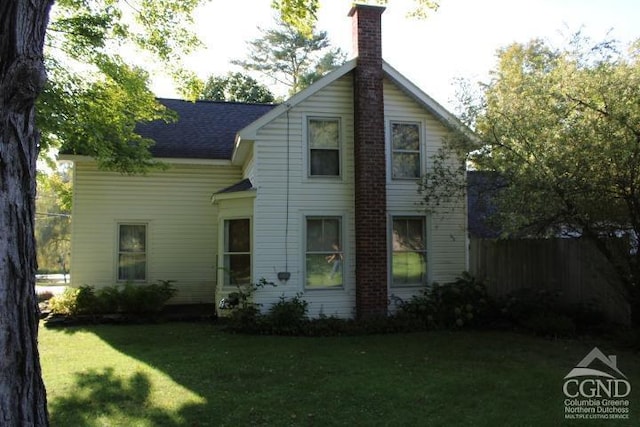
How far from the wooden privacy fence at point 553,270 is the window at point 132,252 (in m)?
8.78

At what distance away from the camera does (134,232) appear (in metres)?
14.1

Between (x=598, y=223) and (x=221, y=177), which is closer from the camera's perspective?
(x=598, y=223)

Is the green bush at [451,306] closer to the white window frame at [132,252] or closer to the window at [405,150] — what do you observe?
the window at [405,150]

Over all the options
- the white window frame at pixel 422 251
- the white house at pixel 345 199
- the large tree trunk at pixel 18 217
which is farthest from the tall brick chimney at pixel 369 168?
the large tree trunk at pixel 18 217

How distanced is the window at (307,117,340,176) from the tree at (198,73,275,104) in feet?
86.1

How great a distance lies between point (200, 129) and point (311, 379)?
1056 cm

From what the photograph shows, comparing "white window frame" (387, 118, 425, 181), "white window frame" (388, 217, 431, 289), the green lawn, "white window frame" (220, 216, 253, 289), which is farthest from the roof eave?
the green lawn

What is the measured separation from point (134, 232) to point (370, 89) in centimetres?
752

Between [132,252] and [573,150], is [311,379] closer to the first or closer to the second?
[573,150]

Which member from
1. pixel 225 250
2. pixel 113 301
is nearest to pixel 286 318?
pixel 225 250

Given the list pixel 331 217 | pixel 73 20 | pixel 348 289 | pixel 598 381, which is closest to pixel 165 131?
pixel 73 20

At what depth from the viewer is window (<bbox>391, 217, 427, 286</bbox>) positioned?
472 inches

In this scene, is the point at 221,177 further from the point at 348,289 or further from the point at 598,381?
the point at 598,381

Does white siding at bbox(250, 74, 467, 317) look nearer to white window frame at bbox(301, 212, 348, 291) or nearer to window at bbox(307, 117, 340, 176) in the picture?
white window frame at bbox(301, 212, 348, 291)
